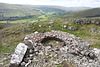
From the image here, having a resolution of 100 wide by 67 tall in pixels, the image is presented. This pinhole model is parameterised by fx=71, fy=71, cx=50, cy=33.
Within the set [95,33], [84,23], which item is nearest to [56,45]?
[95,33]

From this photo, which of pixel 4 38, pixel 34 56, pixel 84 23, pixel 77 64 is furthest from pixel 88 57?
pixel 4 38

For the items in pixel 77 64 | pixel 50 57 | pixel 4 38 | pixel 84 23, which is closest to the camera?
pixel 77 64

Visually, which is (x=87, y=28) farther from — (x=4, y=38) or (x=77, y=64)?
(x=4, y=38)

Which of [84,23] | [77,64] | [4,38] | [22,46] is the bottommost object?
[4,38]

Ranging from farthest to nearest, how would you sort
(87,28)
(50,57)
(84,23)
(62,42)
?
(84,23), (87,28), (62,42), (50,57)

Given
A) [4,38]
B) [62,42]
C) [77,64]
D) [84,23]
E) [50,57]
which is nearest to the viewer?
[77,64]

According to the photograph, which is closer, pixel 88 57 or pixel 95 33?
pixel 88 57

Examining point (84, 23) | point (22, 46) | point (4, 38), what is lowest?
point (4, 38)

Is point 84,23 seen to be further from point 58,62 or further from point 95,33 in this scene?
point 58,62

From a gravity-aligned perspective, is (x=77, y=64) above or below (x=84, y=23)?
below
